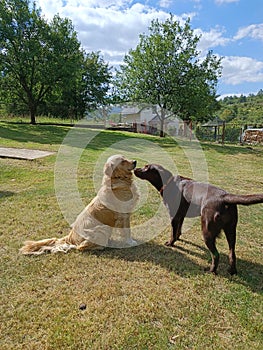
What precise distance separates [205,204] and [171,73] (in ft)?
66.6

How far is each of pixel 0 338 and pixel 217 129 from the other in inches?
941

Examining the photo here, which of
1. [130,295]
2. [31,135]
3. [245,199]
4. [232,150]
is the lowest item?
[130,295]

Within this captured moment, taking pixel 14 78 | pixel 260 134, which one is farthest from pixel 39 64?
pixel 260 134

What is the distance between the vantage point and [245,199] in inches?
103

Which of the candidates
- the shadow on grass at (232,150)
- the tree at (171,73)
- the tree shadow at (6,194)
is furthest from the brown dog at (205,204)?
the tree at (171,73)

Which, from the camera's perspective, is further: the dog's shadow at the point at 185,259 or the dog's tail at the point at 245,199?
the dog's shadow at the point at 185,259

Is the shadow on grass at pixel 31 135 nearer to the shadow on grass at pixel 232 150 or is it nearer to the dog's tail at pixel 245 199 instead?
the shadow on grass at pixel 232 150

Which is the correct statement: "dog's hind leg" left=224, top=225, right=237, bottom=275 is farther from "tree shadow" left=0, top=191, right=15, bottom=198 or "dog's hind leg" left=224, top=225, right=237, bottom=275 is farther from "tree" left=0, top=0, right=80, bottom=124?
"tree" left=0, top=0, right=80, bottom=124

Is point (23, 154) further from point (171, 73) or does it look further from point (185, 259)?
point (171, 73)

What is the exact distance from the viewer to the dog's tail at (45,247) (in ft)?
11.3

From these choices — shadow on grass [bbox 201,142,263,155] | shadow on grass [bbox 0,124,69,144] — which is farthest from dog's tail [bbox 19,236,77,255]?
shadow on grass [bbox 201,142,263,155]

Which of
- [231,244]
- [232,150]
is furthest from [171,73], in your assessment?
[231,244]

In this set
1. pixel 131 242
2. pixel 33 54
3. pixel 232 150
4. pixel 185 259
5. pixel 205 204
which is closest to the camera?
pixel 205 204

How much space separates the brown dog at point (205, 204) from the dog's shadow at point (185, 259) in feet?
0.45
